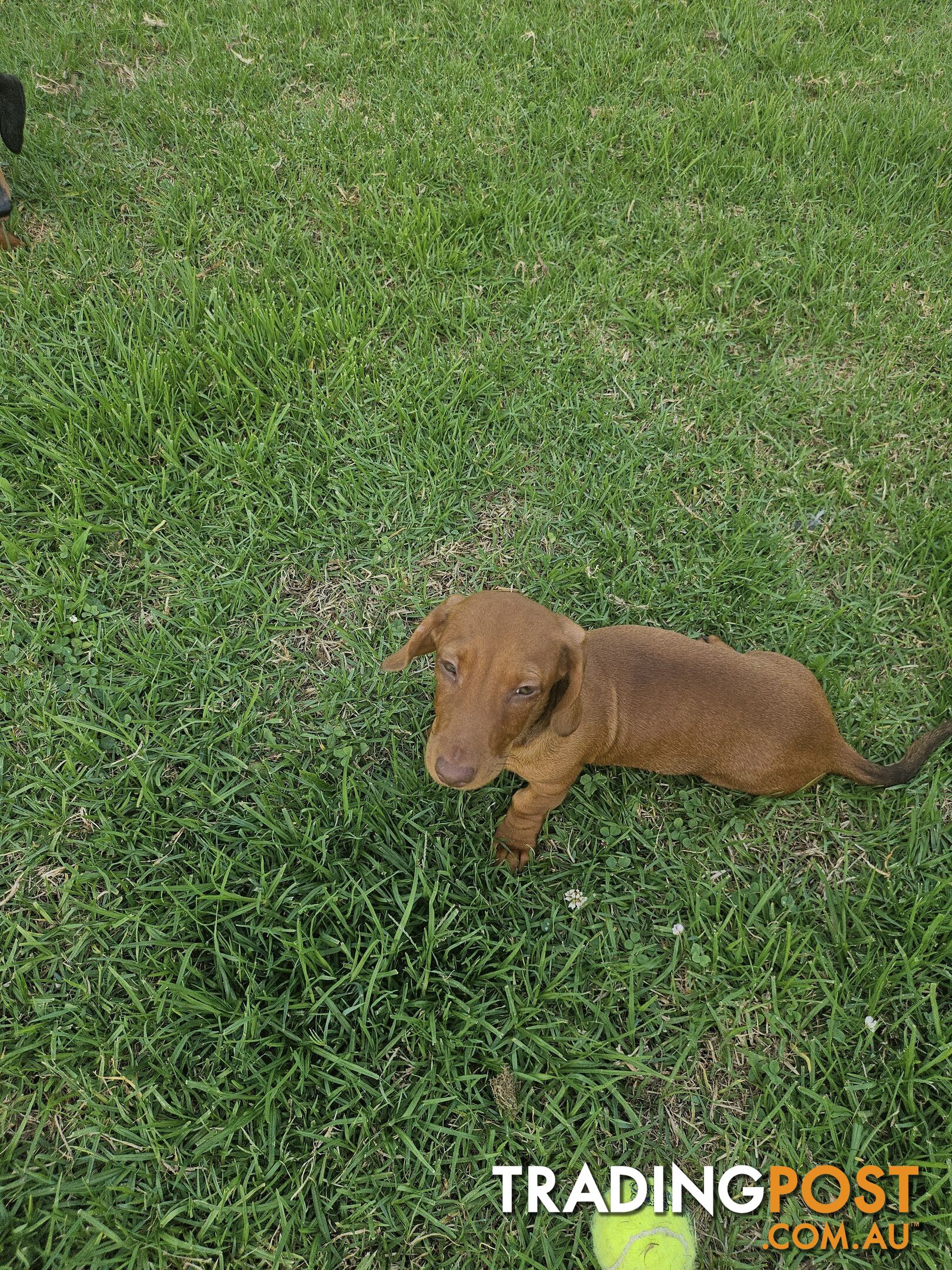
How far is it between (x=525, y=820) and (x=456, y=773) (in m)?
0.69

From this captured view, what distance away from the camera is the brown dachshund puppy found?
2145mm

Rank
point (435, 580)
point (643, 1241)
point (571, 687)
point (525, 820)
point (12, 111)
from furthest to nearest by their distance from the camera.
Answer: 1. point (12, 111)
2. point (435, 580)
3. point (525, 820)
4. point (571, 687)
5. point (643, 1241)

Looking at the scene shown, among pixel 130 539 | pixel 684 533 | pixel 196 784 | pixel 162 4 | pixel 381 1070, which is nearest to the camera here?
pixel 381 1070

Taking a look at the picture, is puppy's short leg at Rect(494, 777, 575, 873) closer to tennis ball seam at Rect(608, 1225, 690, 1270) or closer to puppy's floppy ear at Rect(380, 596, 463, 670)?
→ puppy's floppy ear at Rect(380, 596, 463, 670)

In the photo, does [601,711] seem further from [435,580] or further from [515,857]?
[435,580]

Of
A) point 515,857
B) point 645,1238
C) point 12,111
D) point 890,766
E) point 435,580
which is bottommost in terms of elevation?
point 645,1238

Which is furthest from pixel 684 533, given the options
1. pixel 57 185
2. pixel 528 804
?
pixel 57 185

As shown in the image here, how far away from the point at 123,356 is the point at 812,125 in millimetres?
4692

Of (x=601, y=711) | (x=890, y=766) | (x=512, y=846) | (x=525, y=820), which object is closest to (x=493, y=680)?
(x=601, y=711)

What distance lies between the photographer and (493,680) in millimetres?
2139

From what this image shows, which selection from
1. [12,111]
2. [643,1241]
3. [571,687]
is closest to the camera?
[643,1241]

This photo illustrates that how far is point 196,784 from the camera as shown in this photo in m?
2.75

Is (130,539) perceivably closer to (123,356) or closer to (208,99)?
(123,356)

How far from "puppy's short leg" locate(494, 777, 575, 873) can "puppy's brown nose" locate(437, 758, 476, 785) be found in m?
0.52
